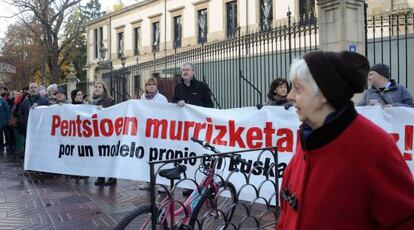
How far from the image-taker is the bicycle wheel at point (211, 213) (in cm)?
446

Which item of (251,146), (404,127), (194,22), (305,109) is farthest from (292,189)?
(194,22)

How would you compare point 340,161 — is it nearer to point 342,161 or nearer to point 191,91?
point 342,161

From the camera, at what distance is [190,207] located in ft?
14.9

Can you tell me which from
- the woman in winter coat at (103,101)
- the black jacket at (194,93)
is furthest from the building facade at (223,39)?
the woman in winter coat at (103,101)

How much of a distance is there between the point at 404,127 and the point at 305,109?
12.3 feet

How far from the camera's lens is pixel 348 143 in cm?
181

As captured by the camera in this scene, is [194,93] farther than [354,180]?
Yes

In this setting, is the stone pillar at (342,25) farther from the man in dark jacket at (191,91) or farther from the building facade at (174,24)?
the building facade at (174,24)

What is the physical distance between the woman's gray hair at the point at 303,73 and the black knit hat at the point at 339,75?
0.8 inches

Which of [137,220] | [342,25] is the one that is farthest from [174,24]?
[137,220]

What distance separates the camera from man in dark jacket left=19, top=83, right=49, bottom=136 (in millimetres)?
10242

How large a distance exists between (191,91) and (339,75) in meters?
5.93

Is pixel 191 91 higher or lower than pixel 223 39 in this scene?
lower

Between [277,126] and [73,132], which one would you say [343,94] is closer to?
[277,126]
